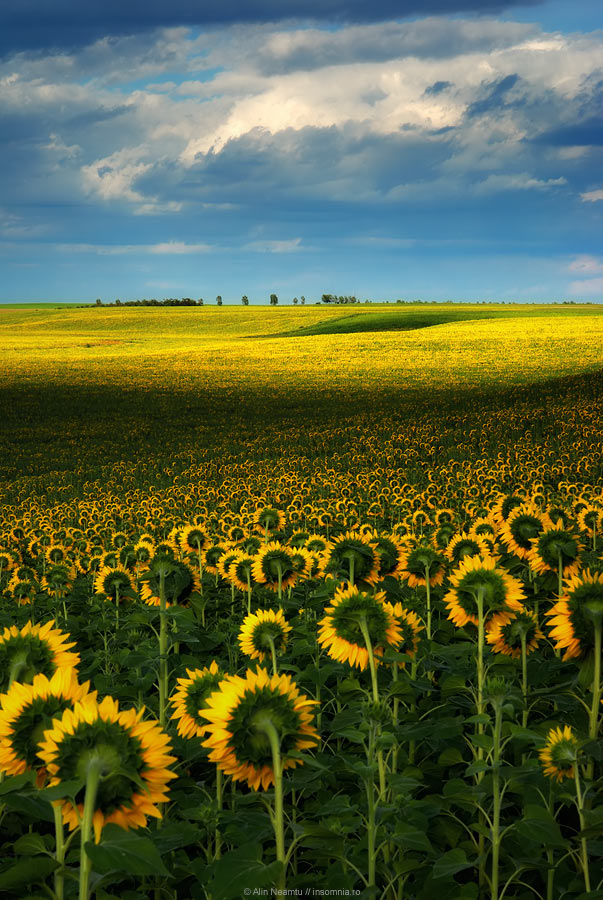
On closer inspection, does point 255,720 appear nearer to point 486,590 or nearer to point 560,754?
point 560,754

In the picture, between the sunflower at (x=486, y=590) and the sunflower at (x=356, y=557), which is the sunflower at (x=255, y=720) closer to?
the sunflower at (x=486, y=590)

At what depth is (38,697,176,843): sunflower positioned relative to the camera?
145 cm

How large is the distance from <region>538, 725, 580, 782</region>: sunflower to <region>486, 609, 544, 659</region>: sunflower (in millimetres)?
772

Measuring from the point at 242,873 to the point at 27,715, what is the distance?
0.62 metres

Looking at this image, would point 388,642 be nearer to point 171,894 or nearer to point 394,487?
point 171,894

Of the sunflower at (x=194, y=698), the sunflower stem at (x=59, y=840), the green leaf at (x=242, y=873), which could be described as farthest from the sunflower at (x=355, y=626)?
the sunflower stem at (x=59, y=840)

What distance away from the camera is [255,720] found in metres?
1.70

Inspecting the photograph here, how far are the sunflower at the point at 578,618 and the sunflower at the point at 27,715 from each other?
1.70 metres

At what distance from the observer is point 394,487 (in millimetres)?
12820

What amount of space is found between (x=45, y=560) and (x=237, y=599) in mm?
3834

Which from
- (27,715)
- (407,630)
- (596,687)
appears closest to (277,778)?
(27,715)

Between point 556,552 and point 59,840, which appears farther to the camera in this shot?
point 556,552

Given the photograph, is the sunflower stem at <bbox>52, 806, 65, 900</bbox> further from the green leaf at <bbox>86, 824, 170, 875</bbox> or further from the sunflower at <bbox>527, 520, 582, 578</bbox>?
the sunflower at <bbox>527, 520, 582, 578</bbox>

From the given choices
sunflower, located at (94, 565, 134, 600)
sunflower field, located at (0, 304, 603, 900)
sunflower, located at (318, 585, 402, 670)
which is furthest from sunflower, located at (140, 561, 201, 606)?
sunflower, located at (318, 585, 402, 670)
